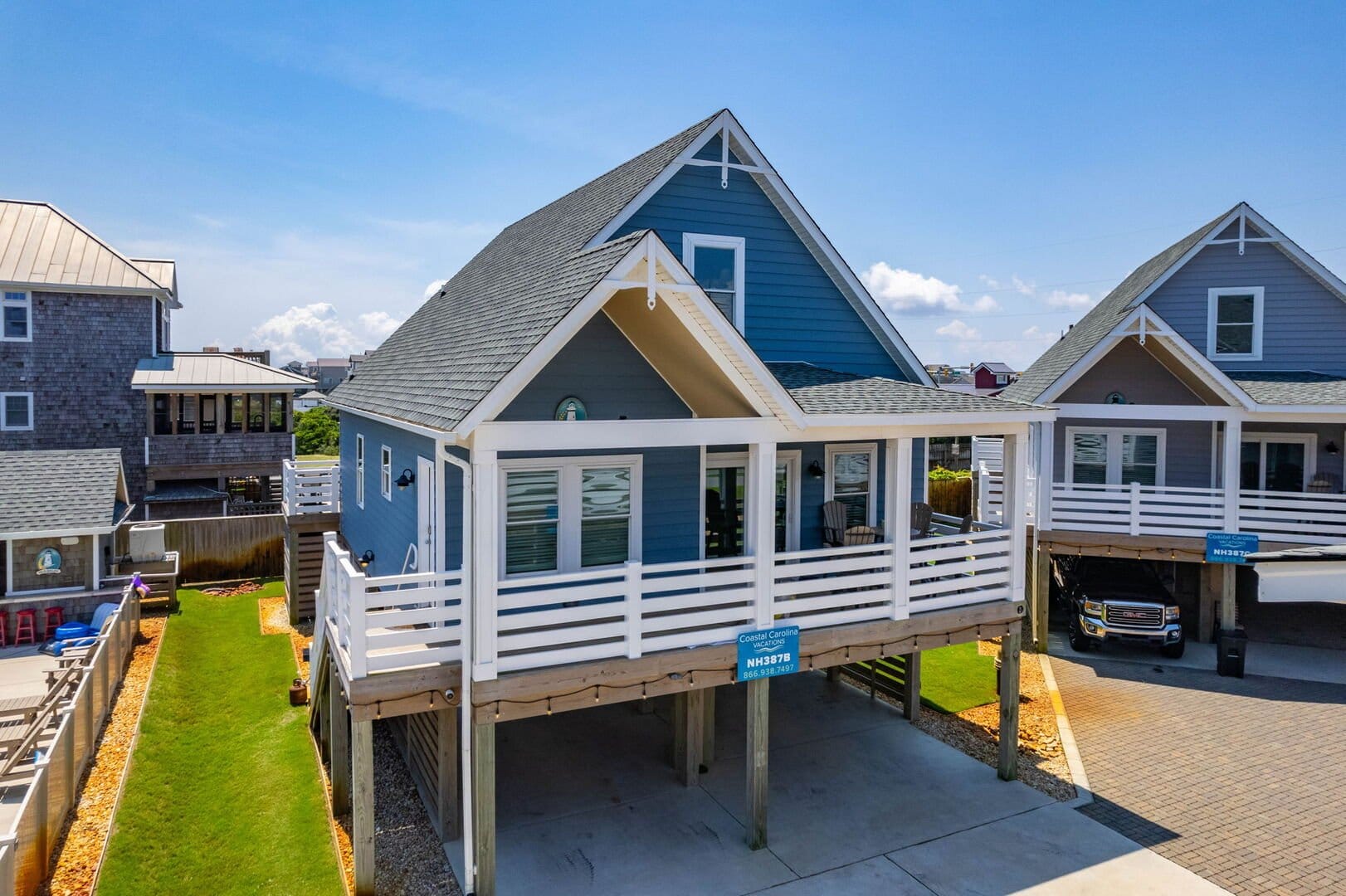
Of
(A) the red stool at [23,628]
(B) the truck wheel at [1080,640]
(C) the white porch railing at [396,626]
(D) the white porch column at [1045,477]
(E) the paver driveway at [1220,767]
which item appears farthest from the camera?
(D) the white porch column at [1045,477]

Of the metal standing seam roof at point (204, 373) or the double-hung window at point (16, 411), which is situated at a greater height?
the metal standing seam roof at point (204, 373)

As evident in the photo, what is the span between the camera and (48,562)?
1744 cm

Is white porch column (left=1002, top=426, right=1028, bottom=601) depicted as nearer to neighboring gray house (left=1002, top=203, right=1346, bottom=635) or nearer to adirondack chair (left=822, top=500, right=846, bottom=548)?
adirondack chair (left=822, top=500, right=846, bottom=548)

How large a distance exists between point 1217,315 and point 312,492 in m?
22.5

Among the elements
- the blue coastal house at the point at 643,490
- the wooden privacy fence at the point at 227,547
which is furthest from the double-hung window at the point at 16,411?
the blue coastal house at the point at 643,490

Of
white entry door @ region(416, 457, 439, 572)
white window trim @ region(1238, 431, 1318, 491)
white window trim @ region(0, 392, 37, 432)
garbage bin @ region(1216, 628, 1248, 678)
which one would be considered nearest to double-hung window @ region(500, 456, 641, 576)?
white entry door @ region(416, 457, 439, 572)

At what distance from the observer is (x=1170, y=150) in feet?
68.0

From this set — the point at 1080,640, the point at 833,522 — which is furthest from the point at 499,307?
the point at 1080,640

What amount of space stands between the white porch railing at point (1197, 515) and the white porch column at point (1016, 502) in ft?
19.8

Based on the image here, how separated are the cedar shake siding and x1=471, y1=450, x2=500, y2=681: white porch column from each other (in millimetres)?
26524

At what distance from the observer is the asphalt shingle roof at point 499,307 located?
863cm

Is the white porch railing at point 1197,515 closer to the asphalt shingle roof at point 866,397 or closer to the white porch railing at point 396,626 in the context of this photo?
the asphalt shingle roof at point 866,397

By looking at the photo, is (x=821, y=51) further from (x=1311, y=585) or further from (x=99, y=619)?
(x=99, y=619)

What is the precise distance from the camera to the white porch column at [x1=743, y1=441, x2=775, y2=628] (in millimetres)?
9711
